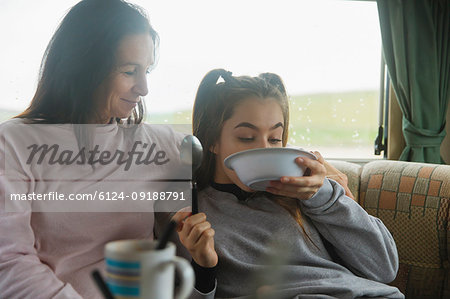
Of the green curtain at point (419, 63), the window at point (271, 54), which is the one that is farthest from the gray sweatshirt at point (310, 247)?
the green curtain at point (419, 63)

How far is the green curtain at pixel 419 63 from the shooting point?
2.79 metres

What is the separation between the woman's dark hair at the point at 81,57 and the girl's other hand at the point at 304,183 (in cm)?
65

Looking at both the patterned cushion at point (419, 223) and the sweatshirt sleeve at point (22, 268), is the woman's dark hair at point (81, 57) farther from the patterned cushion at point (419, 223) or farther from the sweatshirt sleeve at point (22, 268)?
the patterned cushion at point (419, 223)

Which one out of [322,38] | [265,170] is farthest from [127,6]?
[322,38]

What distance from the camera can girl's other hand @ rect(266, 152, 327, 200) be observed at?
42.2 inches

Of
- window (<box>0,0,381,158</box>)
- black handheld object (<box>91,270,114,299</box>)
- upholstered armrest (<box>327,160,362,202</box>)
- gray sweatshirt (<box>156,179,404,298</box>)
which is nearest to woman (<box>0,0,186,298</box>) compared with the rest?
gray sweatshirt (<box>156,179,404,298</box>)

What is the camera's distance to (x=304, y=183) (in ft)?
3.68

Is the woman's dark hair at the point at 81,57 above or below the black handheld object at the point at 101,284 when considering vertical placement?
above

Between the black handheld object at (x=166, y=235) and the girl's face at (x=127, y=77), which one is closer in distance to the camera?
the black handheld object at (x=166, y=235)

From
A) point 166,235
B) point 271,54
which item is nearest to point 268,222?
point 166,235

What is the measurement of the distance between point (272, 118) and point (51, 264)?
30.8 inches

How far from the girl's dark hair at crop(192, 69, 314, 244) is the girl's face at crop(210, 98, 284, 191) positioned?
0.08ft

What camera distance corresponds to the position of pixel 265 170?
1028 mm

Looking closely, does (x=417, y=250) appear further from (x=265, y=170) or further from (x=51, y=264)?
(x=51, y=264)
